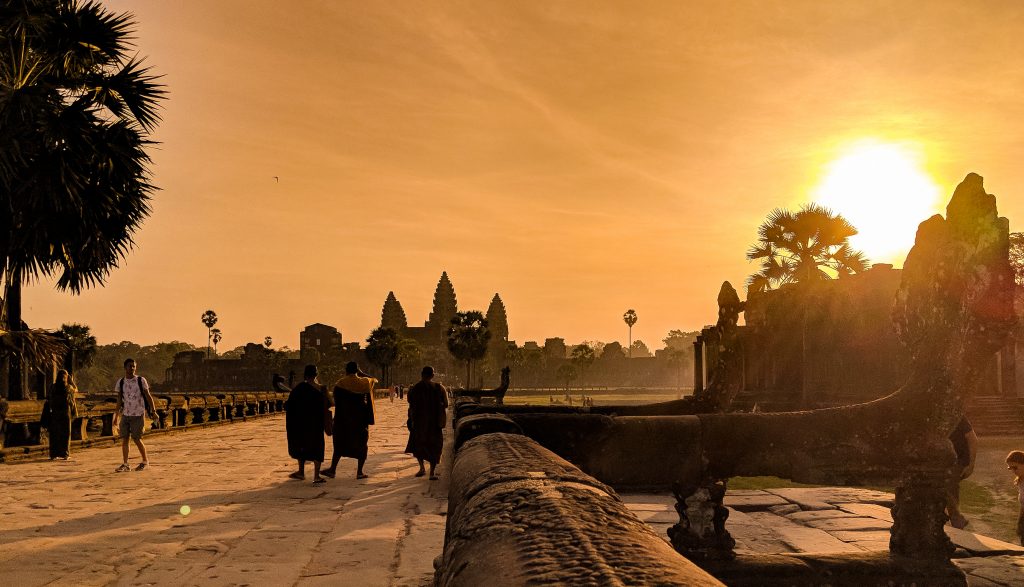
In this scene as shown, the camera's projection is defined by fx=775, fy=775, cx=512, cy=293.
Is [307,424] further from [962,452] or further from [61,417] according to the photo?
[962,452]

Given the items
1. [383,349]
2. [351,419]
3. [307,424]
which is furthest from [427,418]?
[383,349]

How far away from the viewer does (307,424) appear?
11141mm

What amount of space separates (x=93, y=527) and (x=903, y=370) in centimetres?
699

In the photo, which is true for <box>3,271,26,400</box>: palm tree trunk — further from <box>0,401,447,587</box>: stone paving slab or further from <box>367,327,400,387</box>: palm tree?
<box>367,327,400,387</box>: palm tree

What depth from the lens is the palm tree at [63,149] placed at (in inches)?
600

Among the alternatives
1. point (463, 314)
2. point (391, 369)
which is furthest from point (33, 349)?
point (391, 369)

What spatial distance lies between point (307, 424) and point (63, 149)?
29.6 ft

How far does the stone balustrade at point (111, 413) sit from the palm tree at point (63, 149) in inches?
69.7

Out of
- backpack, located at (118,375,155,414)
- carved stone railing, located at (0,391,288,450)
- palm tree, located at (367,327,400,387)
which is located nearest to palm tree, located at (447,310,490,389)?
palm tree, located at (367,327,400,387)

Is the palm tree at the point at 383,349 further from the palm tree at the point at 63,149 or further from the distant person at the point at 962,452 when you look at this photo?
the distant person at the point at 962,452

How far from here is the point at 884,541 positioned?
22.6 feet

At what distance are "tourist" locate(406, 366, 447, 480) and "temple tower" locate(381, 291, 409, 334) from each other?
468 feet

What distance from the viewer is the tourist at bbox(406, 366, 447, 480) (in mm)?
11609

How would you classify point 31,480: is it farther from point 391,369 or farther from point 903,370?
point 391,369
